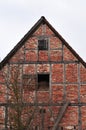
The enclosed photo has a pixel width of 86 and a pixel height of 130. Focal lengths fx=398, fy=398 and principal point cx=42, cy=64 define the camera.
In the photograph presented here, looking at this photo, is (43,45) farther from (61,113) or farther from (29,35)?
(61,113)

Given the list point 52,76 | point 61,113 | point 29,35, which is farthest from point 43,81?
point 29,35

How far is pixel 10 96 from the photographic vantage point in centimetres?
1631

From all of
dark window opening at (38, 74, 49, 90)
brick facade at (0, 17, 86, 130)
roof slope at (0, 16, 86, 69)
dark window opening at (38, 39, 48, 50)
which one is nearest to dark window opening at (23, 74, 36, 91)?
brick facade at (0, 17, 86, 130)

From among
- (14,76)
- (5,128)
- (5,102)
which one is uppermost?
(14,76)

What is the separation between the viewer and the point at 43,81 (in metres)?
16.9

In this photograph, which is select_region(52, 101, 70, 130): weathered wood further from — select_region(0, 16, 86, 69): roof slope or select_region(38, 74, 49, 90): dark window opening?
select_region(0, 16, 86, 69): roof slope

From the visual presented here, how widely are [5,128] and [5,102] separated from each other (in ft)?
3.55

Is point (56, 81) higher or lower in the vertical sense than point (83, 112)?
higher

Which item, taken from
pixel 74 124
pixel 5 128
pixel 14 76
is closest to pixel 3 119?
pixel 5 128

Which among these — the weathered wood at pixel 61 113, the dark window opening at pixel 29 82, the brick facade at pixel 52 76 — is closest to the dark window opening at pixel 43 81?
the brick facade at pixel 52 76

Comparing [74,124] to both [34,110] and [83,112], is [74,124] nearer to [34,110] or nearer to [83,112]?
[83,112]

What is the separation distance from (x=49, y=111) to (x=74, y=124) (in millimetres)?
1129

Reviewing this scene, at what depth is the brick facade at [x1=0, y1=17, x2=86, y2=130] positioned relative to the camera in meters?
15.9

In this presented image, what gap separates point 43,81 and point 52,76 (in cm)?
63
